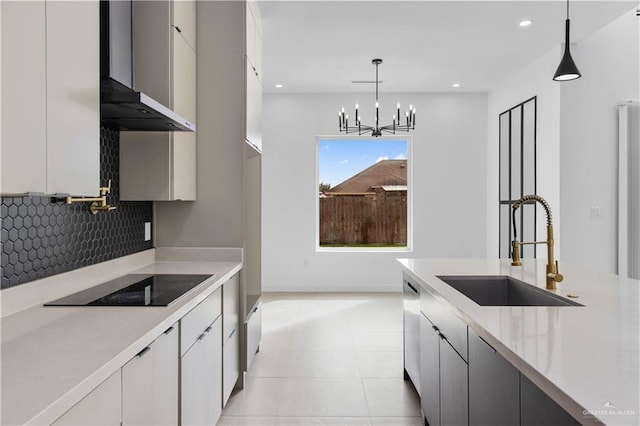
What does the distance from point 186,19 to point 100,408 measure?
233 cm

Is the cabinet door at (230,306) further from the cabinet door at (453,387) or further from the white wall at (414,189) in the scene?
the white wall at (414,189)

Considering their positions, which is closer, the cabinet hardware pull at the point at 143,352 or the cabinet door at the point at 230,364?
the cabinet hardware pull at the point at 143,352

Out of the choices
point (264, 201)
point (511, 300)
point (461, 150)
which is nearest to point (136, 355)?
point (511, 300)

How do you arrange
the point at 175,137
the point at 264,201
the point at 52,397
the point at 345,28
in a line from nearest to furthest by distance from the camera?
the point at 52,397 → the point at 175,137 → the point at 345,28 → the point at 264,201

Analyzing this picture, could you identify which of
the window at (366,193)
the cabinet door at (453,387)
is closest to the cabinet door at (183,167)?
the cabinet door at (453,387)

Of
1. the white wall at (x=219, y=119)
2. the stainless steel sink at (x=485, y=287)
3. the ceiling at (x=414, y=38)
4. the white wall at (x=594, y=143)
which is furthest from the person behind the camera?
the white wall at (x=594, y=143)

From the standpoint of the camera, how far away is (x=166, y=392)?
1.47 m

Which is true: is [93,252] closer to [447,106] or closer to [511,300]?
[511,300]

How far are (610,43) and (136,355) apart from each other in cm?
533

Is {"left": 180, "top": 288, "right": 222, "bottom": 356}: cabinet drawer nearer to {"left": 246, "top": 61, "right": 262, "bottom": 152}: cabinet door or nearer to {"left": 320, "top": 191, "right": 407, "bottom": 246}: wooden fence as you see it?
{"left": 246, "top": 61, "right": 262, "bottom": 152}: cabinet door

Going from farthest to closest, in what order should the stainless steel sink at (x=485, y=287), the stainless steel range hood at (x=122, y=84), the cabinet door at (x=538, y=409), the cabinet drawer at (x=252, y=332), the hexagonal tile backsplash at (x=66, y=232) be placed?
the cabinet drawer at (x=252, y=332) < the stainless steel sink at (x=485, y=287) < the stainless steel range hood at (x=122, y=84) < the hexagonal tile backsplash at (x=66, y=232) < the cabinet door at (x=538, y=409)

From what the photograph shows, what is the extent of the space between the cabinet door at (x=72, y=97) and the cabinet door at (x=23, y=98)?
0.04 metres

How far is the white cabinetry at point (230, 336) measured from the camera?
7.70ft

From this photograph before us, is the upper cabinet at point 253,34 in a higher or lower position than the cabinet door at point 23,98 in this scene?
higher
